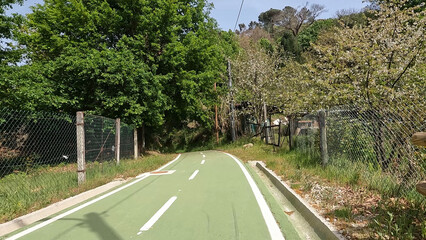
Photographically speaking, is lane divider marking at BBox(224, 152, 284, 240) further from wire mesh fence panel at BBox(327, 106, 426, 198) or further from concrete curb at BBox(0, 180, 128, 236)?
concrete curb at BBox(0, 180, 128, 236)

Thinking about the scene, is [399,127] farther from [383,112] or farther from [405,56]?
[405,56]

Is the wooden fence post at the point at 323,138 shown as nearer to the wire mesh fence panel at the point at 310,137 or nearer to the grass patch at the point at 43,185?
the wire mesh fence panel at the point at 310,137

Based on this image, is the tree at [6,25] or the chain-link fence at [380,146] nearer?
the chain-link fence at [380,146]

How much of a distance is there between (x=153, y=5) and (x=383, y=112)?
17445mm

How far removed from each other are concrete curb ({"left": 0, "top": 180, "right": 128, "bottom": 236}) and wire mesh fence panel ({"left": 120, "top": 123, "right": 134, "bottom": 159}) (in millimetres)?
5653

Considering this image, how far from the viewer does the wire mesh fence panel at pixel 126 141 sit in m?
13.6

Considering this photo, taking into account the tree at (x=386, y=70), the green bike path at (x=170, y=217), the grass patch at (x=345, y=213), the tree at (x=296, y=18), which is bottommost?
the green bike path at (x=170, y=217)

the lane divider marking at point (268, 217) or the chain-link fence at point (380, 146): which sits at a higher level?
the chain-link fence at point (380, 146)

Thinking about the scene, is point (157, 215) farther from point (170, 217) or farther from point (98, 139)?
point (98, 139)

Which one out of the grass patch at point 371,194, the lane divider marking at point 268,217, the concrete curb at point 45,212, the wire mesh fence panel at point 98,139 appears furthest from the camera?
the wire mesh fence panel at point 98,139

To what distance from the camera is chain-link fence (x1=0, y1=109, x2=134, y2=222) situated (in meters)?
6.25

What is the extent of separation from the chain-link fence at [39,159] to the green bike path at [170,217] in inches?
40.4

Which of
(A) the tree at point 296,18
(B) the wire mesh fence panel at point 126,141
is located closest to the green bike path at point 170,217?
(B) the wire mesh fence panel at point 126,141

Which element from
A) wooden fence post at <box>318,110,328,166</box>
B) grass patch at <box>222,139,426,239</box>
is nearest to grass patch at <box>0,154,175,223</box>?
grass patch at <box>222,139,426,239</box>
